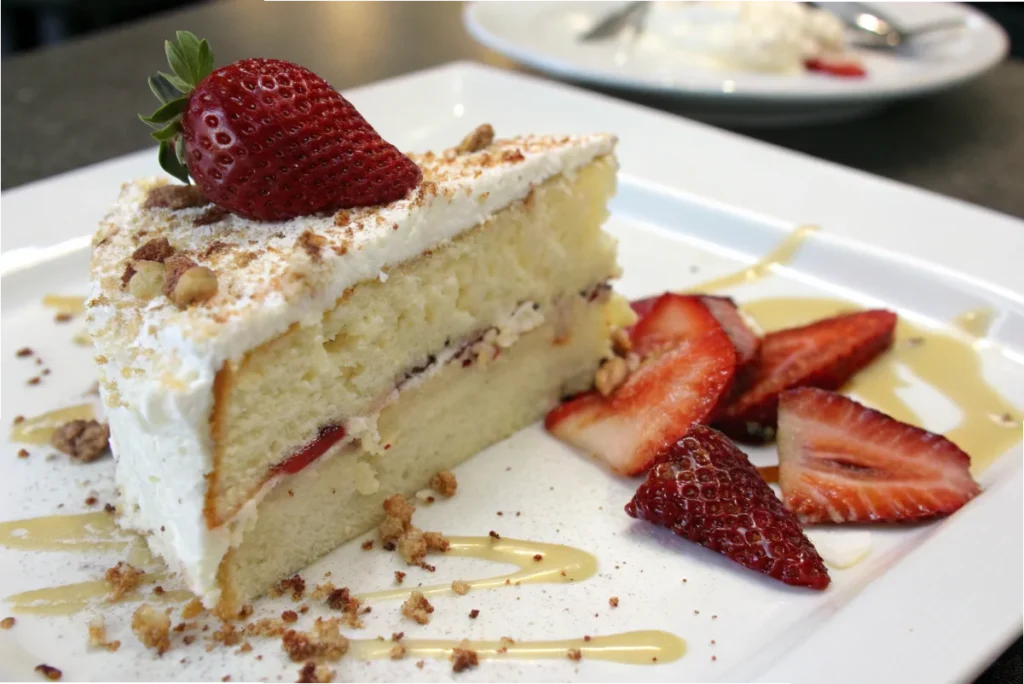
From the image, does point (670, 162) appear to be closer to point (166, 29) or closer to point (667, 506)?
point (667, 506)

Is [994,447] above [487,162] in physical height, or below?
below

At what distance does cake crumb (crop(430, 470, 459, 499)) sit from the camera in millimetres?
1820

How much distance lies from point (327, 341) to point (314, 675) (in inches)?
22.2

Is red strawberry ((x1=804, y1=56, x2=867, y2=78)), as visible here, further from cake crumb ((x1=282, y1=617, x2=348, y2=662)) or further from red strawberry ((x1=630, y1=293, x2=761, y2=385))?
cake crumb ((x1=282, y1=617, x2=348, y2=662))

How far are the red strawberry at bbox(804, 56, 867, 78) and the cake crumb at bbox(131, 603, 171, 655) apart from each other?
3151 millimetres

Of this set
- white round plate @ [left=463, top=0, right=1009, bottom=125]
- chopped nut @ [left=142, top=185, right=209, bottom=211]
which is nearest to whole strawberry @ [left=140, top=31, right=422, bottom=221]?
chopped nut @ [left=142, top=185, right=209, bottom=211]

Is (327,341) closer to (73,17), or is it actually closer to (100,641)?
(100,641)

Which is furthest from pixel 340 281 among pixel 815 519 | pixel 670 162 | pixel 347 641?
pixel 670 162

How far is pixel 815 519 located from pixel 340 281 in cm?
98

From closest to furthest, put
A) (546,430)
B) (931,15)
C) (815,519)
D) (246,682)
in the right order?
(246,682) < (815,519) < (546,430) < (931,15)

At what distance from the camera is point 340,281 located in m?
1.54

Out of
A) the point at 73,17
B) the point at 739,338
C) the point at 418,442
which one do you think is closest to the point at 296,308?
the point at 418,442

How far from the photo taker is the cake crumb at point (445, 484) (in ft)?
5.97

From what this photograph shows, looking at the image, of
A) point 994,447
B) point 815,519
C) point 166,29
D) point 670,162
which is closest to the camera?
point 815,519
